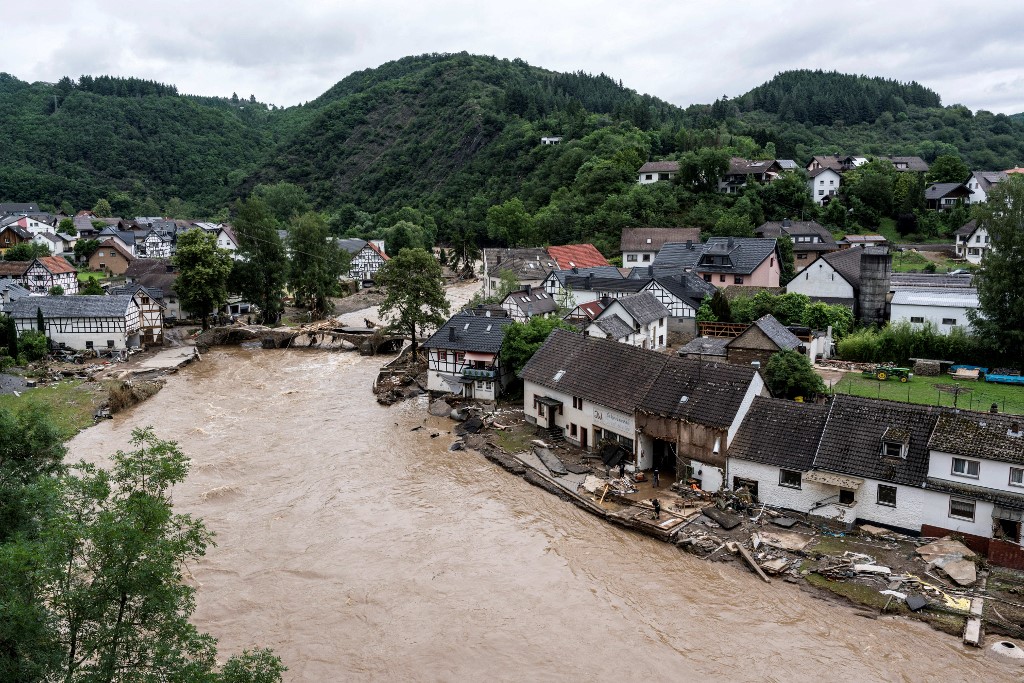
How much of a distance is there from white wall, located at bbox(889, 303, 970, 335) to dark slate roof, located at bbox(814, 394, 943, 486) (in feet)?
57.3

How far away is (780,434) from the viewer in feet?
73.9

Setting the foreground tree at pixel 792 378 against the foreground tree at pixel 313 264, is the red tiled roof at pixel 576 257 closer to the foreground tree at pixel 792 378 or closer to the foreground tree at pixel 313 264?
the foreground tree at pixel 313 264

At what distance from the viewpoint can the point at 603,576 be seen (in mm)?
19859

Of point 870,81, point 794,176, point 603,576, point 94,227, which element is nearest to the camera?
point 603,576

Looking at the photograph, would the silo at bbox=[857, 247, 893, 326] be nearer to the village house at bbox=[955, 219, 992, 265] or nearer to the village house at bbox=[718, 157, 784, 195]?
the village house at bbox=[955, 219, 992, 265]

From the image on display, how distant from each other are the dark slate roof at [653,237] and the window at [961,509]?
45.5 metres

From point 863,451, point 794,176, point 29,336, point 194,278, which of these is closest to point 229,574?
point 863,451

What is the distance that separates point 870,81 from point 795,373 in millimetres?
164674

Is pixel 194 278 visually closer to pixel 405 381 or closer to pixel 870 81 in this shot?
pixel 405 381

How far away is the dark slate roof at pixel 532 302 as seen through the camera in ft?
152

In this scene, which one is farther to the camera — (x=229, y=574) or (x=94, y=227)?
(x=94, y=227)

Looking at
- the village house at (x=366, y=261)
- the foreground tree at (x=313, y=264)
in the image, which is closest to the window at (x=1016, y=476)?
the foreground tree at (x=313, y=264)

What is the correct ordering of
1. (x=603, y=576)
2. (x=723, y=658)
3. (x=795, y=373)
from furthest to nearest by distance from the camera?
(x=795, y=373)
(x=603, y=576)
(x=723, y=658)

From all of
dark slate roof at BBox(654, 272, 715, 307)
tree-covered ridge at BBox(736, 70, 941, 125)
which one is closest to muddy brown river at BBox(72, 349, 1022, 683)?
dark slate roof at BBox(654, 272, 715, 307)
